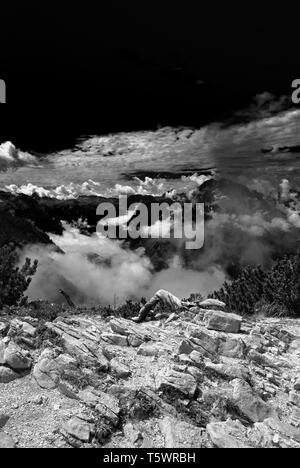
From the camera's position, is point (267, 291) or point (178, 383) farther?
point (267, 291)

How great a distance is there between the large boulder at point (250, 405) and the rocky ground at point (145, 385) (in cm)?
3

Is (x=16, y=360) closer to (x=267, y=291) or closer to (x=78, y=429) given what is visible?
(x=78, y=429)

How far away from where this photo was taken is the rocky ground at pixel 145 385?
10.7m

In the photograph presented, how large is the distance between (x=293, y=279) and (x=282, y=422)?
51.7ft

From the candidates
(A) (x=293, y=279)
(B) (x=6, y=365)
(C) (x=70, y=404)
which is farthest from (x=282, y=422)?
(A) (x=293, y=279)

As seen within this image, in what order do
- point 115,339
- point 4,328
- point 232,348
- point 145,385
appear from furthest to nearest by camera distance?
1. point 115,339
2. point 232,348
3. point 4,328
4. point 145,385

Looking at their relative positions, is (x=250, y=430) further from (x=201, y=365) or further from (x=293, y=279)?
(x=293, y=279)

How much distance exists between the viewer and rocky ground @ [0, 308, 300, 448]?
10.7m

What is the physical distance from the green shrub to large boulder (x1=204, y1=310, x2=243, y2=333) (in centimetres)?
1352

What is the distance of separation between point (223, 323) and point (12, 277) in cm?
1593

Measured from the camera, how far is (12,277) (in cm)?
2784

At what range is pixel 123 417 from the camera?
1132cm

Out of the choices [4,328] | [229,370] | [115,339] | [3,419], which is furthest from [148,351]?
[3,419]

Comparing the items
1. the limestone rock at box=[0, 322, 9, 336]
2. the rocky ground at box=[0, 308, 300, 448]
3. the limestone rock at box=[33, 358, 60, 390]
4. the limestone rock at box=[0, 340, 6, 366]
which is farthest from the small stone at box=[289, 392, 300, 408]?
the limestone rock at box=[0, 322, 9, 336]
